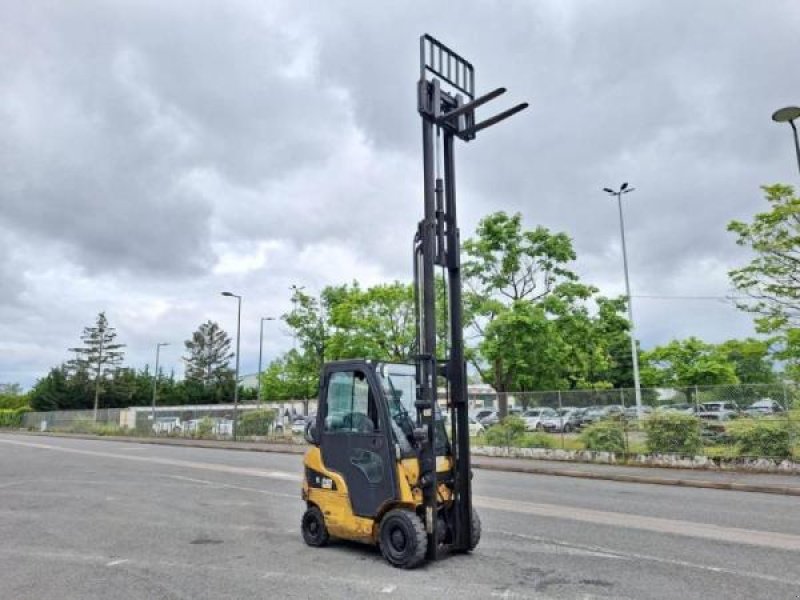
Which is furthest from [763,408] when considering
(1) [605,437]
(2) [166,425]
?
(2) [166,425]

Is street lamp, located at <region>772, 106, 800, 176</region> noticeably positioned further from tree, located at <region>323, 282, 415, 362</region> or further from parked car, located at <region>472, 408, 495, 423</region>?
tree, located at <region>323, 282, 415, 362</region>

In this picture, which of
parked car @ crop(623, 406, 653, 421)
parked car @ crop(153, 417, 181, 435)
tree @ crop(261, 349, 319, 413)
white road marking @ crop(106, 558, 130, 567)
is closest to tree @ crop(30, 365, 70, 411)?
tree @ crop(261, 349, 319, 413)

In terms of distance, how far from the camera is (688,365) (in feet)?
186

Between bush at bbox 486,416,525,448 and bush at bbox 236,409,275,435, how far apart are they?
650 inches

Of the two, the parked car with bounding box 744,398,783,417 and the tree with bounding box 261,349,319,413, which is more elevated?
the tree with bounding box 261,349,319,413

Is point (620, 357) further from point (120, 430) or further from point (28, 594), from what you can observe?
point (28, 594)

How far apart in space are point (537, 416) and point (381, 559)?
16652 millimetres

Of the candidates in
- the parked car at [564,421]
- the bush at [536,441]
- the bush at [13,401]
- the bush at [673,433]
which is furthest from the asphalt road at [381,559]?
the bush at [13,401]

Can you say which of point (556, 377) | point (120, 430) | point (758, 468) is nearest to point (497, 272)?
point (556, 377)

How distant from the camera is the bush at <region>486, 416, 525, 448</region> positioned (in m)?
23.1

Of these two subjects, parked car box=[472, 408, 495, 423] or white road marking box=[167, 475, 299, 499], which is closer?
white road marking box=[167, 475, 299, 499]

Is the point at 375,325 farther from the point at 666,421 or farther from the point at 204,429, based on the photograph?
the point at 666,421

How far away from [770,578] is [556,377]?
72.5 ft

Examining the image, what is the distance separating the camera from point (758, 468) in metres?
16.8
